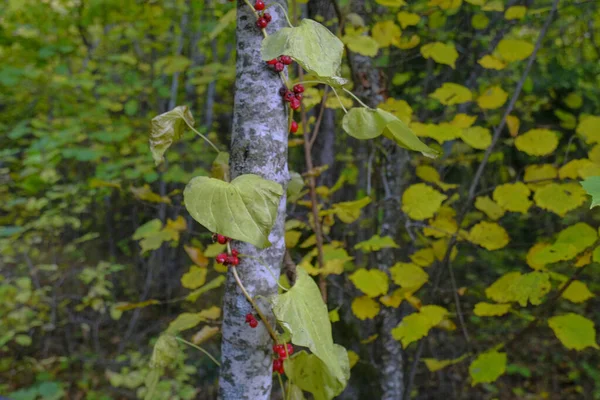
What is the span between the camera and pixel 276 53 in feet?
2.10

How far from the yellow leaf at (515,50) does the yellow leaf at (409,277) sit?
856mm

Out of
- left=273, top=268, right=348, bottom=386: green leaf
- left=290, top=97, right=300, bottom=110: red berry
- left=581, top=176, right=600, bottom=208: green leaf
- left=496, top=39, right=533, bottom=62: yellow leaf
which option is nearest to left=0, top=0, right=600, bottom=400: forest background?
left=496, top=39, right=533, bottom=62: yellow leaf

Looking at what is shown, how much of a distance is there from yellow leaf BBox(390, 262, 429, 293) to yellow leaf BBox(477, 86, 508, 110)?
2.23 ft

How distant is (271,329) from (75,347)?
134 inches

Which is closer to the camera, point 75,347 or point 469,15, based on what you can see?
point 469,15

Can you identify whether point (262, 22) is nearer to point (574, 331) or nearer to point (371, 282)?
point (371, 282)

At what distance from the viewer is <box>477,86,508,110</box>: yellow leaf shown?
1.56 meters

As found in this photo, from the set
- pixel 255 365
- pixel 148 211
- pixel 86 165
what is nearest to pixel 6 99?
pixel 86 165

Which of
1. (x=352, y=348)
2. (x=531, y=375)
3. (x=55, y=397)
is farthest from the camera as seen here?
(x=531, y=375)

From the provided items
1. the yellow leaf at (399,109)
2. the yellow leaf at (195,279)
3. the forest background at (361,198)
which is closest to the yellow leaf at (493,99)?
the forest background at (361,198)

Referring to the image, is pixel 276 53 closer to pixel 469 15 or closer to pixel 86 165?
pixel 469 15

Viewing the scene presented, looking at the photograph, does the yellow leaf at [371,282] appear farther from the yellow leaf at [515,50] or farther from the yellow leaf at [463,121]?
the yellow leaf at [515,50]

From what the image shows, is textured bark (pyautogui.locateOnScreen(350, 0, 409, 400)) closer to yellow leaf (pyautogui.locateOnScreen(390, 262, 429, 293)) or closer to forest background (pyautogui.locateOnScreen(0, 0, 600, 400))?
forest background (pyautogui.locateOnScreen(0, 0, 600, 400))

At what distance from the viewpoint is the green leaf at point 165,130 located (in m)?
0.86
